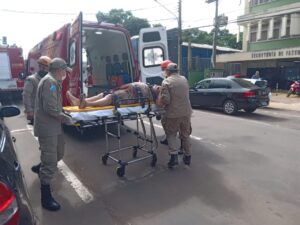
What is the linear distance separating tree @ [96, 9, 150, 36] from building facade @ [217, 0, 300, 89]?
1420 centimetres

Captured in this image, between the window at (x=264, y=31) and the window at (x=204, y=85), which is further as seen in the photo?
the window at (x=264, y=31)

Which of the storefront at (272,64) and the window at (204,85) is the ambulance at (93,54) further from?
the storefront at (272,64)

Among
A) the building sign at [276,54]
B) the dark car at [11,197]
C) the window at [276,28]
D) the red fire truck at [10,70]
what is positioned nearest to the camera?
the dark car at [11,197]

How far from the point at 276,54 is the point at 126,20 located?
2220cm

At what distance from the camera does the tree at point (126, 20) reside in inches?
1437

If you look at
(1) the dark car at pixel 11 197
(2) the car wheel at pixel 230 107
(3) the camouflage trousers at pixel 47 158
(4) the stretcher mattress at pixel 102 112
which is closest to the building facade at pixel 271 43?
(2) the car wheel at pixel 230 107

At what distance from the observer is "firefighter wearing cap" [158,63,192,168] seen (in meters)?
5.04

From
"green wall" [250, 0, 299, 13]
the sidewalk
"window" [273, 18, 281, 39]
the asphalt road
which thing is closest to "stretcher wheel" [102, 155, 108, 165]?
the asphalt road

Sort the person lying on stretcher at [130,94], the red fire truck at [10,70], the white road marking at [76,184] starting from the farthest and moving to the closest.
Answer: the red fire truck at [10,70], the person lying on stretcher at [130,94], the white road marking at [76,184]

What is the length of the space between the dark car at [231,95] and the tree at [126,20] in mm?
25303

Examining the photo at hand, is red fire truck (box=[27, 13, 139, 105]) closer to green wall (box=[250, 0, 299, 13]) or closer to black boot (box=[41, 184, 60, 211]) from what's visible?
black boot (box=[41, 184, 60, 211])

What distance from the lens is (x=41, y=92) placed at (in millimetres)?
3750

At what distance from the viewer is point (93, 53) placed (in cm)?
1012

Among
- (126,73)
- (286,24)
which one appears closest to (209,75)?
(286,24)
